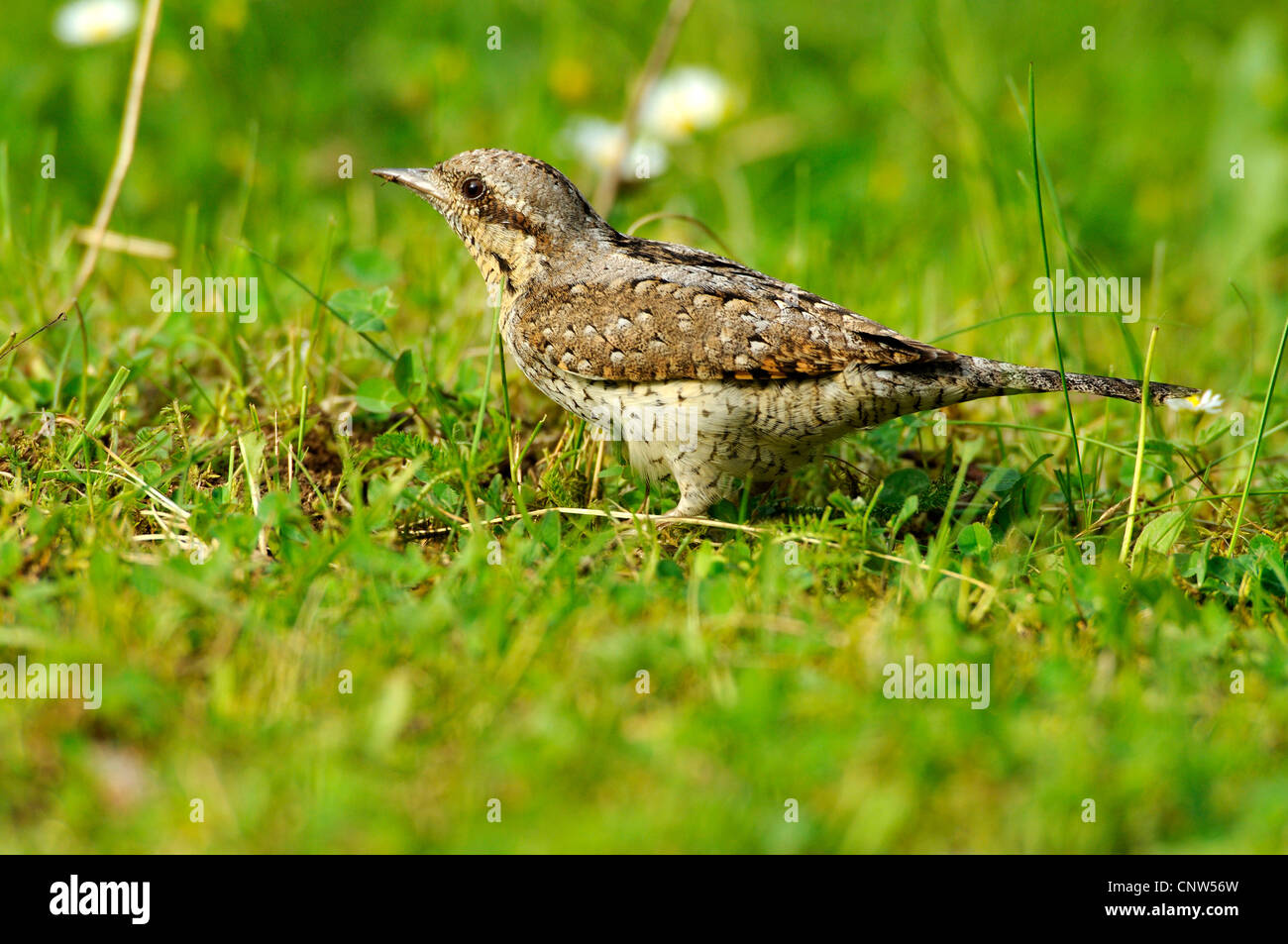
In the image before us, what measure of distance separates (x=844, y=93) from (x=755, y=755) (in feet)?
24.3

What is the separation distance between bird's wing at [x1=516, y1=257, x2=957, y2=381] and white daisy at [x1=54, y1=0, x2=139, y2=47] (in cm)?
454

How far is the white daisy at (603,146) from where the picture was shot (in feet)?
23.5

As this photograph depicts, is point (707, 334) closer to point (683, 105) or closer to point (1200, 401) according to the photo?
point (1200, 401)

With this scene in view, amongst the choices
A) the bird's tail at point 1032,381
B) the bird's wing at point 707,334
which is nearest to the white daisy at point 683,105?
the bird's wing at point 707,334

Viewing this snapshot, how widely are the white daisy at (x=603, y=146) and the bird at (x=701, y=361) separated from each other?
7.62 ft

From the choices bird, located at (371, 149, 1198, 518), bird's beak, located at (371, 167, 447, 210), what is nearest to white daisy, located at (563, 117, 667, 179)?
bird's beak, located at (371, 167, 447, 210)

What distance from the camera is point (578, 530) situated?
418cm

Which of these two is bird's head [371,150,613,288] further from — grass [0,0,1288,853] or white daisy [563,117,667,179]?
white daisy [563,117,667,179]

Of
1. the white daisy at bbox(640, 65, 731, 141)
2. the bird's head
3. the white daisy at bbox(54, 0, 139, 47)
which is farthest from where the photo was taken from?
the white daisy at bbox(640, 65, 731, 141)

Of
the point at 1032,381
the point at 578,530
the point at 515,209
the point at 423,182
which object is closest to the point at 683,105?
the point at 423,182

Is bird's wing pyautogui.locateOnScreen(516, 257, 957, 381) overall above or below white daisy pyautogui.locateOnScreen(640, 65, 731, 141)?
below

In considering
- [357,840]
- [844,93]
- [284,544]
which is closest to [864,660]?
[357,840]

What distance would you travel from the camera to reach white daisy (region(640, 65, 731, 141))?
25.8ft

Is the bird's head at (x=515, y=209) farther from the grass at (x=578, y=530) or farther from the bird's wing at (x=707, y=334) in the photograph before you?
the grass at (x=578, y=530)
